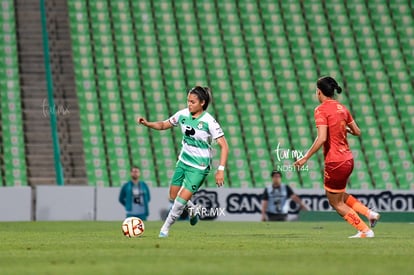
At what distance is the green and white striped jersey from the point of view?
14000 millimetres

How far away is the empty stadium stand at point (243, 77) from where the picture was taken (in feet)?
94.9

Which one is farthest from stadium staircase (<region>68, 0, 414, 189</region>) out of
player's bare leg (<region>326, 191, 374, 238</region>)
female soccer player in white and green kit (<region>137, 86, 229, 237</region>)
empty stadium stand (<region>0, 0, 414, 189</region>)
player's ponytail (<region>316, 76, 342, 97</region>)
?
player's ponytail (<region>316, 76, 342, 97</region>)

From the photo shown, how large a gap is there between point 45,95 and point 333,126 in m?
16.6

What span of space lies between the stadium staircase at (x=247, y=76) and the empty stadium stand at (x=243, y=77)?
31mm

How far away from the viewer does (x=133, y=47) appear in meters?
31.6

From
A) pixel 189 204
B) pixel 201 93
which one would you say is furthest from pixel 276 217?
pixel 201 93

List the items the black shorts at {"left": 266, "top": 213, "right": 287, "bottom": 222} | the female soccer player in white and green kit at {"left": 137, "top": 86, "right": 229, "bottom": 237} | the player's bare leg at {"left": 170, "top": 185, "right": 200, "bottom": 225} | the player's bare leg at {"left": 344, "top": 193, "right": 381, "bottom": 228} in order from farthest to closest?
the black shorts at {"left": 266, "top": 213, "right": 287, "bottom": 222} < the player's bare leg at {"left": 170, "top": 185, "right": 200, "bottom": 225} < the female soccer player in white and green kit at {"left": 137, "top": 86, "right": 229, "bottom": 237} < the player's bare leg at {"left": 344, "top": 193, "right": 381, "bottom": 228}

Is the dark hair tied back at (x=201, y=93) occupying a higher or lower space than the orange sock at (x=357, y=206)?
higher

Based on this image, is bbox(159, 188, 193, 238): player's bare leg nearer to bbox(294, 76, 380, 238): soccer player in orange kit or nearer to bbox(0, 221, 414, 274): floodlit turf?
bbox(0, 221, 414, 274): floodlit turf

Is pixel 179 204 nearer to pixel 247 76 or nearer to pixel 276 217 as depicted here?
pixel 276 217

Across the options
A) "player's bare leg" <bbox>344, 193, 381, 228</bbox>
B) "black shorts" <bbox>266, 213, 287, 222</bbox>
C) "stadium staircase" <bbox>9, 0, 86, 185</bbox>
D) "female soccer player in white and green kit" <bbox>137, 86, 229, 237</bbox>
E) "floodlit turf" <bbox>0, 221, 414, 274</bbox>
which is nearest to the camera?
"floodlit turf" <bbox>0, 221, 414, 274</bbox>

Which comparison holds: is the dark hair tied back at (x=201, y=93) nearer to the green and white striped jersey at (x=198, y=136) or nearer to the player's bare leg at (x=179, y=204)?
the green and white striped jersey at (x=198, y=136)

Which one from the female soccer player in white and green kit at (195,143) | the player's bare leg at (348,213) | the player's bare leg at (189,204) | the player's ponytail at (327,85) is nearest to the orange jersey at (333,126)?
the player's ponytail at (327,85)

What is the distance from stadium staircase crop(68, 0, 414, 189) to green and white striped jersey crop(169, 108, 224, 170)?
13578mm
